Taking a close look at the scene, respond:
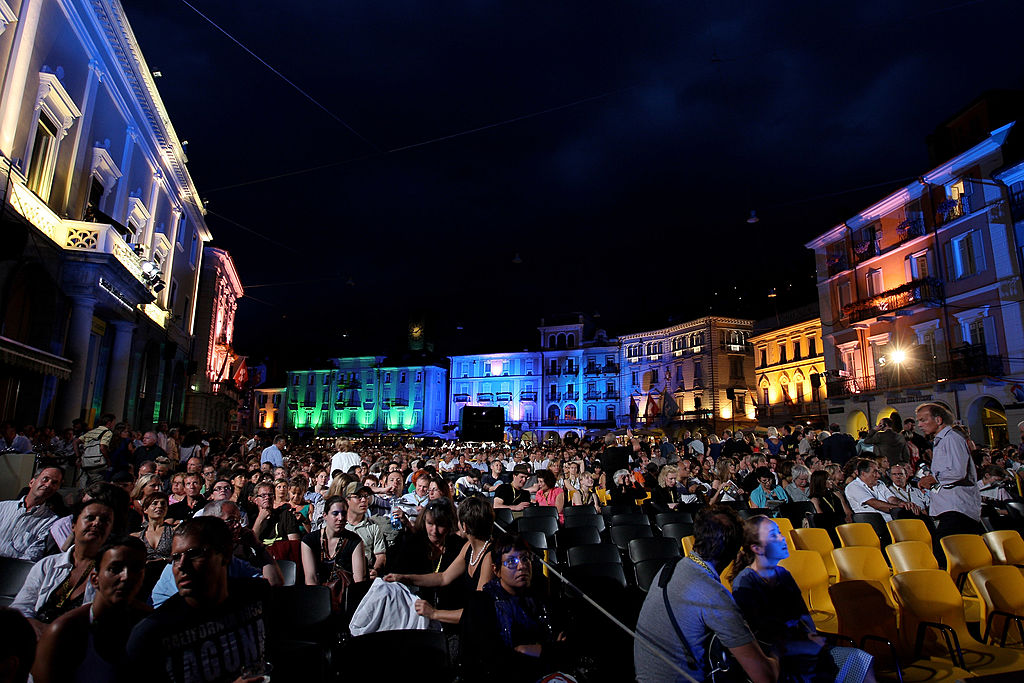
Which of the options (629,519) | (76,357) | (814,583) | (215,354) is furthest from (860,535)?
(215,354)

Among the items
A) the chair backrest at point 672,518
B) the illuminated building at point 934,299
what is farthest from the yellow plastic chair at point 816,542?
the illuminated building at point 934,299

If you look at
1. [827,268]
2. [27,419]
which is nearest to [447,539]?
[27,419]

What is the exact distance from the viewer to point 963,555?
6066 millimetres

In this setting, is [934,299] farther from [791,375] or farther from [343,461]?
[343,461]

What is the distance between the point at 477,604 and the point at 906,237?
30.8m

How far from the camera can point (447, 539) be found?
17.9ft

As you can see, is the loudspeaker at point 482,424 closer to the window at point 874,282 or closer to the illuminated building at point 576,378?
the window at point 874,282

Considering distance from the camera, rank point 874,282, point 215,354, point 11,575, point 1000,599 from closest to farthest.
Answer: point 11,575 < point 1000,599 < point 874,282 < point 215,354

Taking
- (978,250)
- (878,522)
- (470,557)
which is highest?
(978,250)

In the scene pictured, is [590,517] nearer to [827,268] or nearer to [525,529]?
[525,529]

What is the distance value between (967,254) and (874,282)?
17.5ft

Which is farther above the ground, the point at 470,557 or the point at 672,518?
the point at 470,557

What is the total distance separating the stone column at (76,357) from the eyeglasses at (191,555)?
15.5 meters

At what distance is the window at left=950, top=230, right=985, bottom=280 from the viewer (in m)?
23.4
